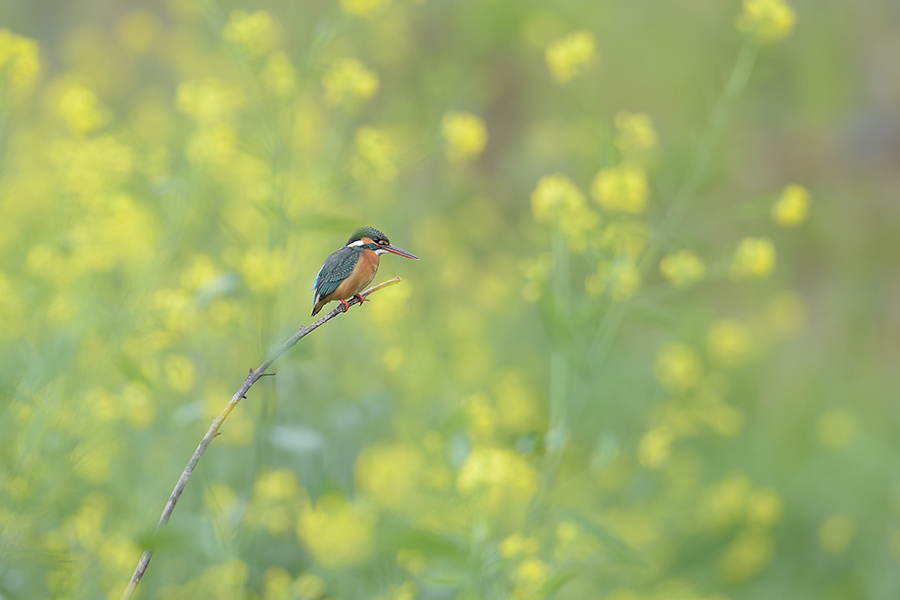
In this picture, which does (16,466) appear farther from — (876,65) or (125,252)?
(876,65)

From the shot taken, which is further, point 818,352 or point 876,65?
point 876,65

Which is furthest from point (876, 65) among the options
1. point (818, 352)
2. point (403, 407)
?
point (403, 407)

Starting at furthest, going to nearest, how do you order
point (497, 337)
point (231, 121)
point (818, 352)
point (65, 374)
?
point (818, 352)
point (497, 337)
point (231, 121)
point (65, 374)

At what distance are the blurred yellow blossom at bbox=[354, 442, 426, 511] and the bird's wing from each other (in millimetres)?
1379

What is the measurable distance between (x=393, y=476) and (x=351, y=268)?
1642mm

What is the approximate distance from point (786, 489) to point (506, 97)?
4504mm

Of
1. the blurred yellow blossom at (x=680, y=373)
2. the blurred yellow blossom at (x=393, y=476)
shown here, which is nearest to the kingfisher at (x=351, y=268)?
the blurred yellow blossom at (x=393, y=476)

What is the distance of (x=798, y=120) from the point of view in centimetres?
708

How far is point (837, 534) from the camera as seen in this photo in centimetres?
367

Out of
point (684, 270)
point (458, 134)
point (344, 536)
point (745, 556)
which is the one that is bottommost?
point (344, 536)

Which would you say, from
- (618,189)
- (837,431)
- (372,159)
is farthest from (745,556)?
(372,159)

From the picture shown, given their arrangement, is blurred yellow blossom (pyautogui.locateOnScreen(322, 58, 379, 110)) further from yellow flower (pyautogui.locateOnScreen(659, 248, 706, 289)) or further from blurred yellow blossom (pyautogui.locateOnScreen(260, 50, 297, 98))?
yellow flower (pyautogui.locateOnScreen(659, 248, 706, 289))

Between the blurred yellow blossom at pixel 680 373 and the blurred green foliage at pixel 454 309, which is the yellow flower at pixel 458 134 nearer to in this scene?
the blurred green foliage at pixel 454 309

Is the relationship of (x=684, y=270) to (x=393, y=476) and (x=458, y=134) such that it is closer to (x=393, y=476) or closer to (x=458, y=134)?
(x=458, y=134)
